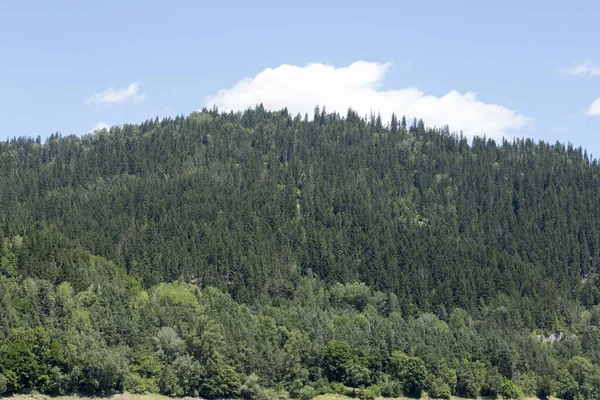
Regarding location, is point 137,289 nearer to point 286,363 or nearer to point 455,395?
point 286,363

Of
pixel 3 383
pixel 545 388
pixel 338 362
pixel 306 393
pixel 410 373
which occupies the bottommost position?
pixel 545 388

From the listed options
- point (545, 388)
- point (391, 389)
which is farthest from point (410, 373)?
point (545, 388)

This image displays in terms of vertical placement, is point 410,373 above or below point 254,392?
above

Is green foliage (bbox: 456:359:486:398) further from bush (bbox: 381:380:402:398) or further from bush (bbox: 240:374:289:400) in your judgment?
bush (bbox: 240:374:289:400)

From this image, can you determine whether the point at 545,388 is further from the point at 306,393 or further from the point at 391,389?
the point at 306,393

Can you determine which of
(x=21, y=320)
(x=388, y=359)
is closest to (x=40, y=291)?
(x=21, y=320)

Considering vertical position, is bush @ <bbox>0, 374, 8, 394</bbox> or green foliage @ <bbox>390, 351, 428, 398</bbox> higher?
bush @ <bbox>0, 374, 8, 394</bbox>

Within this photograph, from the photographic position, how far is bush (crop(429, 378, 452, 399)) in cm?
17212

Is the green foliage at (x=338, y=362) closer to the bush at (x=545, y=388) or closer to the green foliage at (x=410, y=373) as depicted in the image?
the green foliage at (x=410, y=373)

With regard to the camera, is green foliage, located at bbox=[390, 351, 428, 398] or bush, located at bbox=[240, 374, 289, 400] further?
green foliage, located at bbox=[390, 351, 428, 398]

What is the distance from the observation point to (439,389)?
172000 millimetres

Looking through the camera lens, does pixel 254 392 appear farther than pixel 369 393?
No

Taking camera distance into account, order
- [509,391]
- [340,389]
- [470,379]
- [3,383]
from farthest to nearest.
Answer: [509,391] < [470,379] < [340,389] < [3,383]

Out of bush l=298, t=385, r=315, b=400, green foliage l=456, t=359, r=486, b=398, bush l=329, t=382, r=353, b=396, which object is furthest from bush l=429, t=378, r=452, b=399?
bush l=298, t=385, r=315, b=400
